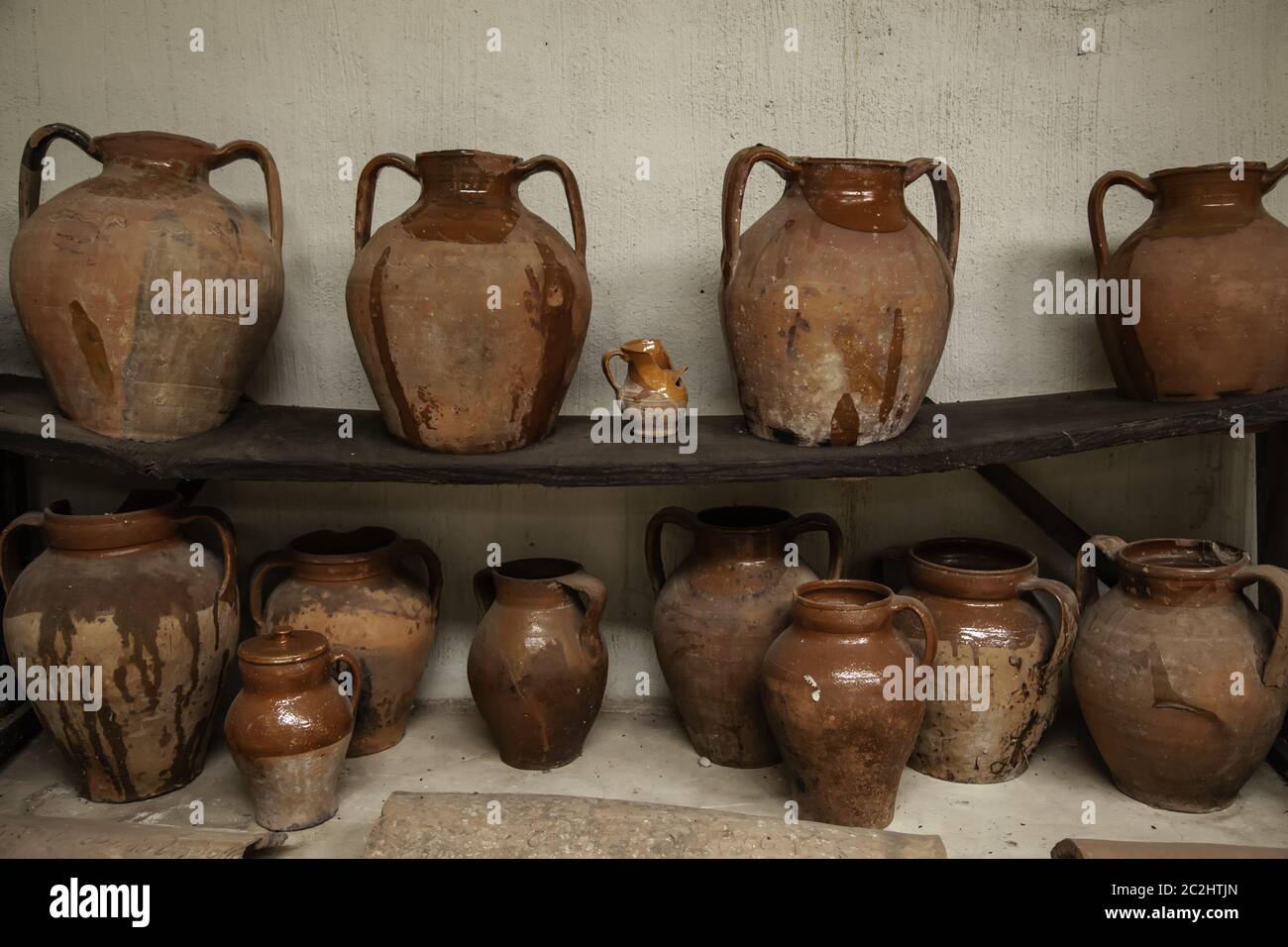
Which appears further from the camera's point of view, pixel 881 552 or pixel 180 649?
pixel 881 552

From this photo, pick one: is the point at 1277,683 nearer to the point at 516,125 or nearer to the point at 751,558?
the point at 751,558

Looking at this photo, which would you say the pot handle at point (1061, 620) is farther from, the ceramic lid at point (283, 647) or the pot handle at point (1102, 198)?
the ceramic lid at point (283, 647)

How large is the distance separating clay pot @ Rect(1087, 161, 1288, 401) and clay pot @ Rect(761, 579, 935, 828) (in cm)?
89

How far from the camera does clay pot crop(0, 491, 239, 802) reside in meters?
2.51

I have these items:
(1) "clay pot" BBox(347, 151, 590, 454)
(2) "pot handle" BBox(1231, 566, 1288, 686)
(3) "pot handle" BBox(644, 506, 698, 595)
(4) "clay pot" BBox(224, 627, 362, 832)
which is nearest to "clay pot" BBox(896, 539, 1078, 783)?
(2) "pot handle" BBox(1231, 566, 1288, 686)

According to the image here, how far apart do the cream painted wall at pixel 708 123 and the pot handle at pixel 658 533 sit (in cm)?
24

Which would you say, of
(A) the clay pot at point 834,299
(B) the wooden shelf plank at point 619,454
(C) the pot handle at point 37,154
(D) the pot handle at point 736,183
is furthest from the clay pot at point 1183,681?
(C) the pot handle at point 37,154

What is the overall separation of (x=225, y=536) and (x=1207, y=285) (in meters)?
2.41

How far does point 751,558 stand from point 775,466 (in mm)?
377

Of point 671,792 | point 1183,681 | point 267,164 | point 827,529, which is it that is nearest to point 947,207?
point 827,529

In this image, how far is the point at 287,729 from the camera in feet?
7.95

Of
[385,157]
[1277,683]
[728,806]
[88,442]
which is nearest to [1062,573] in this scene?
[1277,683]

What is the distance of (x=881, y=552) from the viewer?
2.97 metres

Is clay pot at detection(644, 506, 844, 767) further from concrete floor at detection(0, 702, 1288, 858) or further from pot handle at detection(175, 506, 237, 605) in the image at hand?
pot handle at detection(175, 506, 237, 605)
